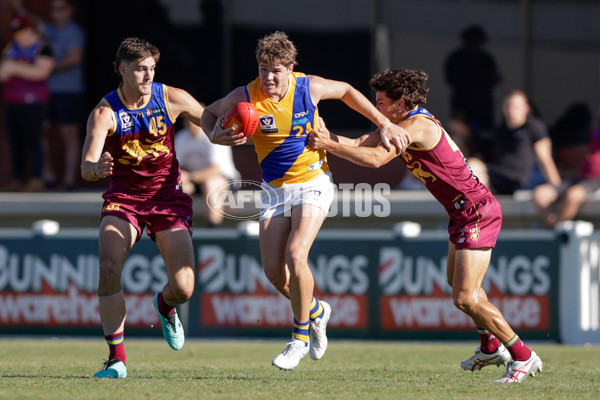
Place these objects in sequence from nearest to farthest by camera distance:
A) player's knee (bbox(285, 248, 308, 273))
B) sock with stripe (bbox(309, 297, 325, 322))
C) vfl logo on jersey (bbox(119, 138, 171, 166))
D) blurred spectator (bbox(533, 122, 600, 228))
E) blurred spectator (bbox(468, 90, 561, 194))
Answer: player's knee (bbox(285, 248, 308, 273)), vfl logo on jersey (bbox(119, 138, 171, 166)), sock with stripe (bbox(309, 297, 325, 322)), blurred spectator (bbox(533, 122, 600, 228)), blurred spectator (bbox(468, 90, 561, 194))

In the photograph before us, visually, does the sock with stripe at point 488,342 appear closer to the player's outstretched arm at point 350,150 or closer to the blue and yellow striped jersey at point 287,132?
the player's outstretched arm at point 350,150

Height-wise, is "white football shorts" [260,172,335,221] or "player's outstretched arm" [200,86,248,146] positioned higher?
"player's outstretched arm" [200,86,248,146]

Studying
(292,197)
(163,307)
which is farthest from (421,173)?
(163,307)

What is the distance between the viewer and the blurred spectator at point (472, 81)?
49.0ft

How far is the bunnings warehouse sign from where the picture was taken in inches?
470

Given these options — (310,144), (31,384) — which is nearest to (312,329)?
(310,144)

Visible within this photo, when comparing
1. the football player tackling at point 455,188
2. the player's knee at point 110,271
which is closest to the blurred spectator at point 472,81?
the football player tackling at point 455,188

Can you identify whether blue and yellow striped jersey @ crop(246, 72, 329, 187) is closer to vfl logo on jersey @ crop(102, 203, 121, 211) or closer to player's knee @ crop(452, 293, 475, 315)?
vfl logo on jersey @ crop(102, 203, 121, 211)

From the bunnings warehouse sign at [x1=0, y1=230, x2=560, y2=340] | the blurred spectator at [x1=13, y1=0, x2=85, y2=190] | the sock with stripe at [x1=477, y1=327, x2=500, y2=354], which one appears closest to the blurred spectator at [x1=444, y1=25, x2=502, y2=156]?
the bunnings warehouse sign at [x1=0, y1=230, x2=560, y2=340]

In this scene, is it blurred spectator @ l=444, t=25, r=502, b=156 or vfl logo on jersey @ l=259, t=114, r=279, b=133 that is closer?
Result: vfl logo on jersey @ l=259, t=114, r=279, b=133

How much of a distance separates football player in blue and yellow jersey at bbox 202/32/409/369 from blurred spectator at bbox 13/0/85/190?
6.97m

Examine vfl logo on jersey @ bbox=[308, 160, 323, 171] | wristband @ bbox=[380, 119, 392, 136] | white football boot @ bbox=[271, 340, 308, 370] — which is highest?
wristband @ bbox=[380, 119, 392, 136]

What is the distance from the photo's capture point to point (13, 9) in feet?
51.0

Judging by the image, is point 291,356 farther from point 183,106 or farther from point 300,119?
point 183,106
